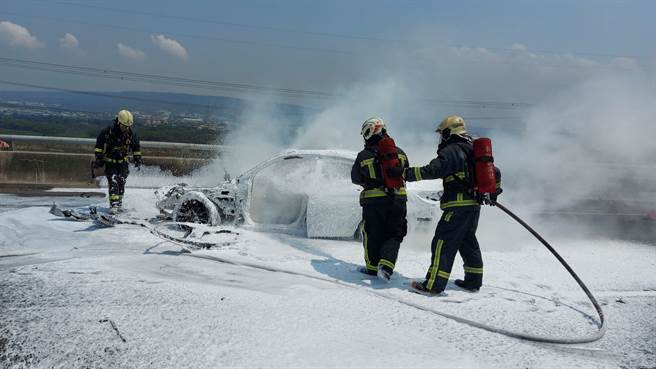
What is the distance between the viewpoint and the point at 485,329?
4.33m

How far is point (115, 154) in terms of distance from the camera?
869 cm

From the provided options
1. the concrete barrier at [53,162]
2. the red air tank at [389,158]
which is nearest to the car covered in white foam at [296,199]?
the red air tank at [389,158]

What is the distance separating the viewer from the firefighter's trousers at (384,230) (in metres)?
5.61

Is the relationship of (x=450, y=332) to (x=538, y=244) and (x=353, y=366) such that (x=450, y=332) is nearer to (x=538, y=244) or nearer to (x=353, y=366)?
(x=353, y=366)

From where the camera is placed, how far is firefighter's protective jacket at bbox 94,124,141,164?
8641mm

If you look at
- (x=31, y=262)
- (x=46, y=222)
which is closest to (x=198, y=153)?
(x=46, y=222)

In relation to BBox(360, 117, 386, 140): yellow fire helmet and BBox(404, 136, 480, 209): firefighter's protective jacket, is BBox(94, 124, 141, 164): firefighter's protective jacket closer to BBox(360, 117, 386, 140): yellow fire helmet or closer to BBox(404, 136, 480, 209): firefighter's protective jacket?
BBox(360, 117, 386, 140): yellow fire helmet

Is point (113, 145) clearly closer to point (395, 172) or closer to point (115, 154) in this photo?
point (115, 154)

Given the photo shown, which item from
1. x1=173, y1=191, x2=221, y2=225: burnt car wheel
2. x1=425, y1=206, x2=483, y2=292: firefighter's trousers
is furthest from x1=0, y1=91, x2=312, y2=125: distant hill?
x1=425, y1=206, x2=483, y2=292: firefighter's trousers

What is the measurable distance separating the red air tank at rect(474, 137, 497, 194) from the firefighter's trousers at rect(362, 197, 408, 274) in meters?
0.97

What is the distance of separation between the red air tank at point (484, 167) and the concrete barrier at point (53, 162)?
11544 mm

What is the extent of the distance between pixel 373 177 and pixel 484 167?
3.92 feet

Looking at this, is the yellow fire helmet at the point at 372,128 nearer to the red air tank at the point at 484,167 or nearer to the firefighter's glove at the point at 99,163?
the red air tank at the point at 484,167

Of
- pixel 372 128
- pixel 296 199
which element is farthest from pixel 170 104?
pixel 372 128
